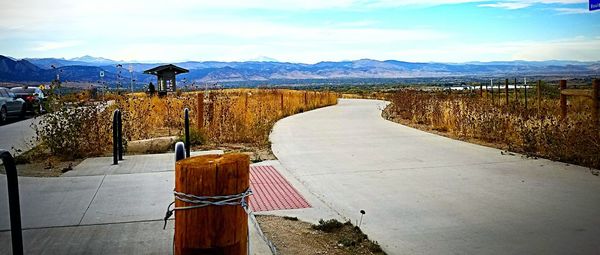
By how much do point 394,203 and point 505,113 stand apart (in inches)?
365

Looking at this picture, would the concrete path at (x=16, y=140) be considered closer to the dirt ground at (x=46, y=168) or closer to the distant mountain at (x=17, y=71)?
the dirt ground at (x=46, y=168)

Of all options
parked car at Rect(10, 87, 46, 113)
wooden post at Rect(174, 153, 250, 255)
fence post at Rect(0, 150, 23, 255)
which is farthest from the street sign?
parked car at Rect(10, 87, 46, 113)

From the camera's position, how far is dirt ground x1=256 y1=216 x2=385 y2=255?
5.02m

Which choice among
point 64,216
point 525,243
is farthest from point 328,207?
point 64,216

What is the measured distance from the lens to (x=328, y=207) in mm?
6543

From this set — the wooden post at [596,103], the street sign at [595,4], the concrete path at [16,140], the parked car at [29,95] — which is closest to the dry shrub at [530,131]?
the wooden post at [596,103]

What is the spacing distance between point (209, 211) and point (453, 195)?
4726 millimetres

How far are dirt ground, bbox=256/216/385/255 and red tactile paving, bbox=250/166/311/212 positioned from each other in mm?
597

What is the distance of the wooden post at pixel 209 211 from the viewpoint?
306 centimetres

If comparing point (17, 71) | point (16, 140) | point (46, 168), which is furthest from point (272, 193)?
point (17, 71)

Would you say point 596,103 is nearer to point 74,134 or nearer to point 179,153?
point 179,153

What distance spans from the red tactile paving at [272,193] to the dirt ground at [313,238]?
597mm

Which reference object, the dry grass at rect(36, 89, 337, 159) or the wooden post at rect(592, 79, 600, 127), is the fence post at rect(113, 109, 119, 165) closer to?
the dry grass at rect(36, 89, 337, 159)

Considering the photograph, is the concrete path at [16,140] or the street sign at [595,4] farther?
the concrete path at [16,140]
